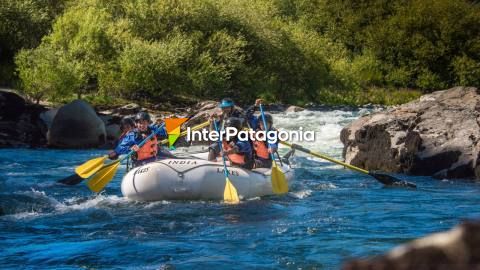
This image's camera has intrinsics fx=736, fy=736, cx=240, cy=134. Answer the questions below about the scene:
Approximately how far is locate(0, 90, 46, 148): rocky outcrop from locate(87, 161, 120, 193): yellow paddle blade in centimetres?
828

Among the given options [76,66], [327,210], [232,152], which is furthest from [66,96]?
[327,210]

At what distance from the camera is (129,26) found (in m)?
29.2

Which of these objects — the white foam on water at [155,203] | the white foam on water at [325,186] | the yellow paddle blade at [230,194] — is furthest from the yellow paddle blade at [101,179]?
the white foam on water at [325,186]

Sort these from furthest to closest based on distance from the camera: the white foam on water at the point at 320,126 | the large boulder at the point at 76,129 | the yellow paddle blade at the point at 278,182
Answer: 1. the large boulder at the point at 76,129
2. the white foam on water at the point at 320,126
3. the yellow paddle blade at the point at 278,182

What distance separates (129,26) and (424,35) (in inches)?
743

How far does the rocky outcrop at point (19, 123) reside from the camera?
1792 centimetres

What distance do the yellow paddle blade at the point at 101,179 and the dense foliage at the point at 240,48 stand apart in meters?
13.1

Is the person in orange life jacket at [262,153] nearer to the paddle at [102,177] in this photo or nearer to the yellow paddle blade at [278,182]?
the yellow paddle blade at [278,182]

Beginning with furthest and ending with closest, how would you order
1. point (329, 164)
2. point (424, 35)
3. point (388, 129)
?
point (424, 35) < point (329, 164) < point (388, 129)

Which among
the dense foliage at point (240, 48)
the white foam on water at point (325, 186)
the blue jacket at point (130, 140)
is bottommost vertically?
the white foam on water at point (325, 186)

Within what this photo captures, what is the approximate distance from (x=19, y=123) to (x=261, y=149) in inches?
393

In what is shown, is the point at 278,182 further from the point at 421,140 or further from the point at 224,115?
the point at 421,140

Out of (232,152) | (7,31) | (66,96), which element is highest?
(7,31)

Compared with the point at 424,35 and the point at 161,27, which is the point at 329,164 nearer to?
the point at 161,27
